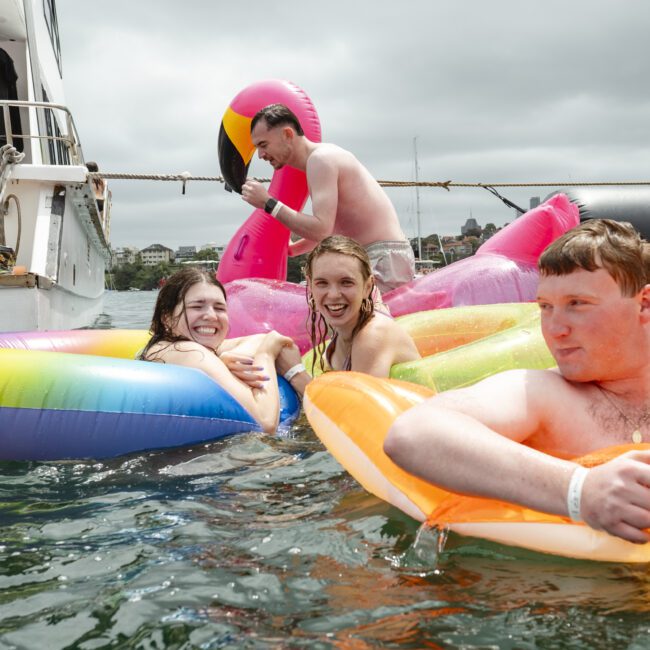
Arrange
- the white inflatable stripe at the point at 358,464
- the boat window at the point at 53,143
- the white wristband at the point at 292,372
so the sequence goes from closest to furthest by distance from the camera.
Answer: the white inflatable stripe at the point at 358,464, the white wristband at the point at 292,372, the boat window at the point at 53,143

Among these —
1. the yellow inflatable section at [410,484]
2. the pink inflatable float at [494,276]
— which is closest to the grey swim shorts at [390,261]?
the pink inflatable float at [494,276]

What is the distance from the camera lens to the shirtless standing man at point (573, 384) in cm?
167

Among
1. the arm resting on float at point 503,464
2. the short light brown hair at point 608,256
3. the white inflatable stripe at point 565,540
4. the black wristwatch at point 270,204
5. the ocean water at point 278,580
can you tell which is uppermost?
the black wristwatch at point 270,204

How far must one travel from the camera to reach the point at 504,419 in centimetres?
179

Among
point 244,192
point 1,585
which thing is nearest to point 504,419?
point 1,585

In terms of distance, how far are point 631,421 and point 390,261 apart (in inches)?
119

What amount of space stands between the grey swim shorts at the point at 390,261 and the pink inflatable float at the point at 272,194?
3.21 feet

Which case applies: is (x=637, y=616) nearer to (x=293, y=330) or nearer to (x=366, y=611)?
(x=366, y=611)

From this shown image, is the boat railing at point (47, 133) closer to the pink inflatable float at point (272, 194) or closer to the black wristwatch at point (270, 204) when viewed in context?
the pink inflatable float at point (272, 194)

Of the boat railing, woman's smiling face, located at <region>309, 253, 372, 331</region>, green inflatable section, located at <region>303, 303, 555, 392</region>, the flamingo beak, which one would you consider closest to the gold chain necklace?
green inflatable section, located at <region>303, 303, 555, 392</region>

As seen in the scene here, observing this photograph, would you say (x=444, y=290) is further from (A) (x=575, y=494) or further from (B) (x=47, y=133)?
(B) (x=47, y=133)

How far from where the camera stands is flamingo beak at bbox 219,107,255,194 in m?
5.70

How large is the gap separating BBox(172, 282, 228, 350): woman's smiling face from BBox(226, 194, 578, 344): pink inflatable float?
1.07 m

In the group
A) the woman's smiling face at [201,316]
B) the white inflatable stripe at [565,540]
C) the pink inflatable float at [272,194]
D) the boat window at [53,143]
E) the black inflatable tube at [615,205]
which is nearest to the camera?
the white inflatable stripe at [565,540]
